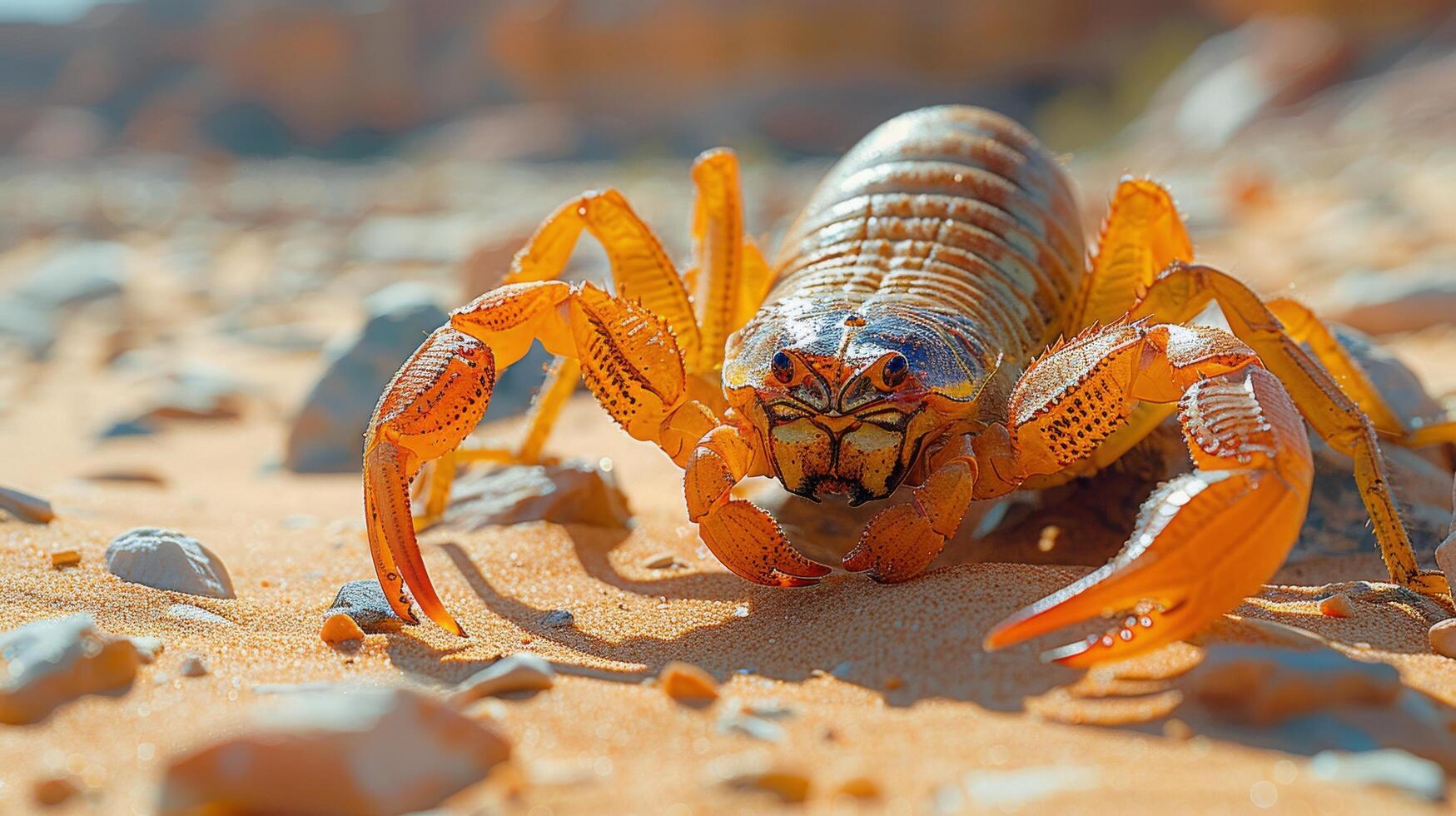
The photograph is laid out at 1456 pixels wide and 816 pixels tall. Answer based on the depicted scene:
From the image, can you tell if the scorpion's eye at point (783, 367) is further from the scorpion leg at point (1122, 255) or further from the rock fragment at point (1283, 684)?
the scorpion leg at point (1122, 255)

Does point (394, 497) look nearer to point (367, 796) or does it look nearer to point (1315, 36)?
point (367, 796)

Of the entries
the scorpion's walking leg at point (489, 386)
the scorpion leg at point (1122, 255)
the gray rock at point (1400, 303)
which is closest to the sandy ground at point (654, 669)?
the scorpion's walking leg at point (489, 386)

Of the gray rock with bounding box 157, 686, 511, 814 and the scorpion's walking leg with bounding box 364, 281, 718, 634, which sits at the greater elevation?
the scorpion's walking leg with bounding box 364, 281, 718, 634

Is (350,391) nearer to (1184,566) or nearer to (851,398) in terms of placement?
(851,398)

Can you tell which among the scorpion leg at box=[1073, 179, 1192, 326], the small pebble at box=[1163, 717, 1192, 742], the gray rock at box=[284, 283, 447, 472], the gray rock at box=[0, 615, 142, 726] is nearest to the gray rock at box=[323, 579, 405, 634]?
the gray rock at box=[0, 615, 142, 726]

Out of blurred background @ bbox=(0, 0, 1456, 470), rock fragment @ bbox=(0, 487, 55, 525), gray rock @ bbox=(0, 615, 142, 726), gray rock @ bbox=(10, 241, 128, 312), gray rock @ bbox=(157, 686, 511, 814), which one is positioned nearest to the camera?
gray rock @ bbox=(157, 686, 511, 814)

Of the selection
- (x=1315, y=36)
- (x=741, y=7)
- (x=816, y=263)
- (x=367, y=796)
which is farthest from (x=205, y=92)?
(x=367, y=796)

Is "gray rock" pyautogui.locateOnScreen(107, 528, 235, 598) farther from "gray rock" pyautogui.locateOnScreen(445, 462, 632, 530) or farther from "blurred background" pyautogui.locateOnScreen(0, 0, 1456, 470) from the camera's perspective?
"blurred background" pyautogui.locateOnScreen(0, 0, 1456, 470)
